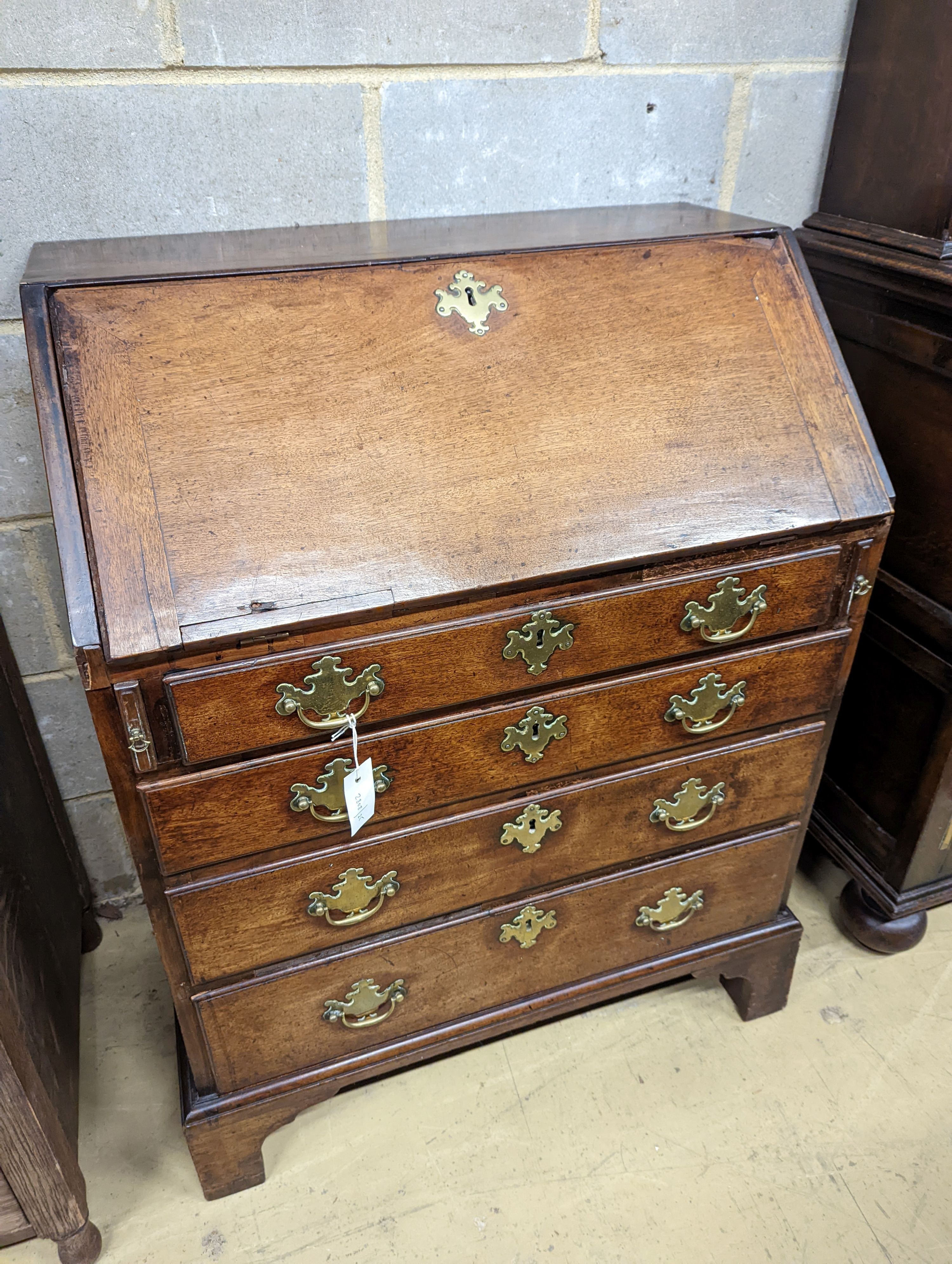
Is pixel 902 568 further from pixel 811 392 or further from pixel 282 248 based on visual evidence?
pixel 282 248

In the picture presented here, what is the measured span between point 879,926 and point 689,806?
681 mm

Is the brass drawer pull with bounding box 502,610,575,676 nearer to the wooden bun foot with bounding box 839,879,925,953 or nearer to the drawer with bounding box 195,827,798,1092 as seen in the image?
the drawer with bounding box 195,827,798,1092

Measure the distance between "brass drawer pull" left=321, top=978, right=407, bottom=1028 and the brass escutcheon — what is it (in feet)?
3.10

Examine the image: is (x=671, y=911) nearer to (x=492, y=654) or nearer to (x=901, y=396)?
(x=492, y=654)

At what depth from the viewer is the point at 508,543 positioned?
41.9 inches

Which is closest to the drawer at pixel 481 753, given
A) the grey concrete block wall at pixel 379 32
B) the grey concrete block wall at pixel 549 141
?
the grey concrete block wall at pixel 549 141

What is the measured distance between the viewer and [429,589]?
3.35 ft

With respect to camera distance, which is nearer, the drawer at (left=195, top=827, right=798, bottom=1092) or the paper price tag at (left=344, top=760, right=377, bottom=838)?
the paper price tag at (left=344, top=760, right=377, bottom=838)

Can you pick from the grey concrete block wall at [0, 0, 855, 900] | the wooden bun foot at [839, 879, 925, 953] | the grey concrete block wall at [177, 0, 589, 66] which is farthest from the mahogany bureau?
the wooden bun foot at [839, 879, 925, 953]

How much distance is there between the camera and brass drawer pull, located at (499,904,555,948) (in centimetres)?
136

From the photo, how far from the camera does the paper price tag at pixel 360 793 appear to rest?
108 cm

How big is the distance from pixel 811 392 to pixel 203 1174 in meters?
1.48

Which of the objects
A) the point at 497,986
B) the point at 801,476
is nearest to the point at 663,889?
the point at 497,986

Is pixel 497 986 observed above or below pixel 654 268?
below
